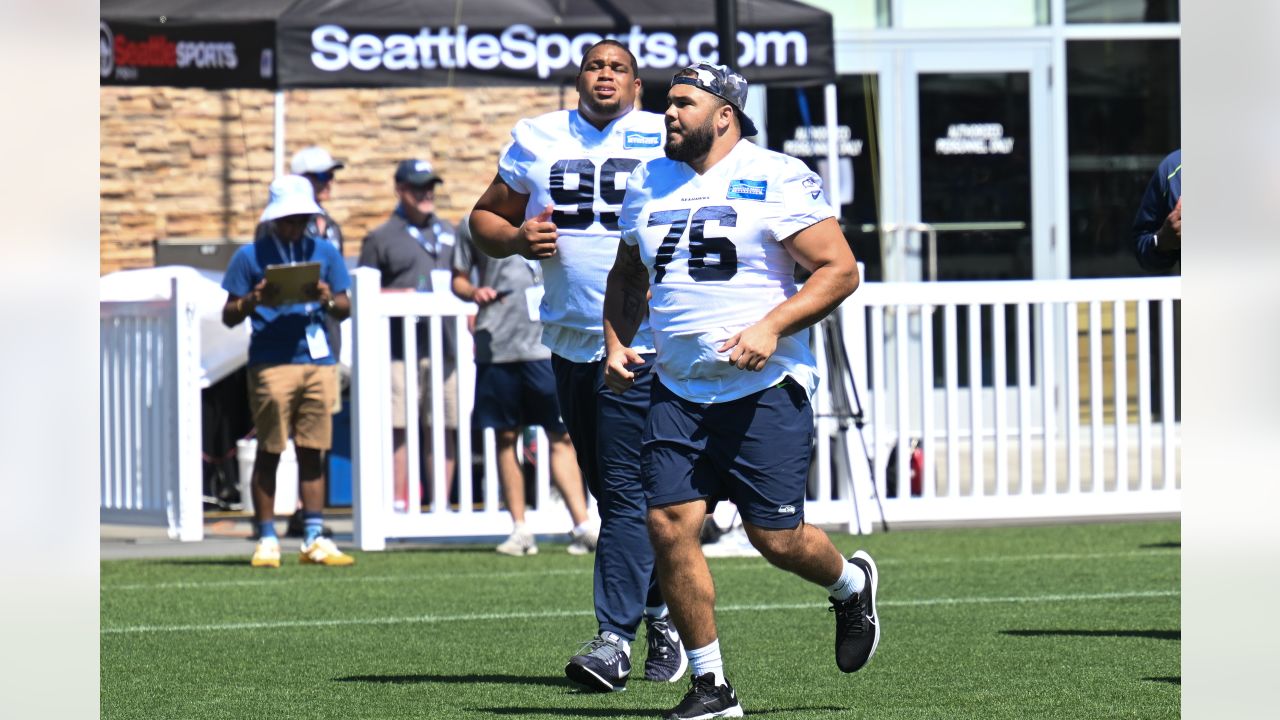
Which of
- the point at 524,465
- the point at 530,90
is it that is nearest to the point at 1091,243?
the point at 530,90

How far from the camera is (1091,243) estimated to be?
16812 millimetres

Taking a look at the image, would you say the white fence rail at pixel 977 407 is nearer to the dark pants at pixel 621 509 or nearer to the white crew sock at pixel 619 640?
the dark pants at pixel 621 509

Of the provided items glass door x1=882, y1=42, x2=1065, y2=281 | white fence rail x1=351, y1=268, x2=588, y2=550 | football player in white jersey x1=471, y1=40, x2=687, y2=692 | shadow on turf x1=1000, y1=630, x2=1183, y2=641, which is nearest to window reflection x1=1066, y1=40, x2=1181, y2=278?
glass door x1=882, y1=42, x2=1065, y2=281

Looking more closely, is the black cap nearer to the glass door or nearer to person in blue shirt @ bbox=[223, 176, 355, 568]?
person in blue shirt @ bbox=[223, 176, 355, 568]

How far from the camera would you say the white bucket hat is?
396 inches

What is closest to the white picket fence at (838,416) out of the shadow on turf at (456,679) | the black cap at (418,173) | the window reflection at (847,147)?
the black cap at (418,173)

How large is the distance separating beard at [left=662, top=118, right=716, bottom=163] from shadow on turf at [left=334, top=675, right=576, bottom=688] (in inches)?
70.0

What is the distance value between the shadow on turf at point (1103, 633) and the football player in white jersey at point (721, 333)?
6.91 ft

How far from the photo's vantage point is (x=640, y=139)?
20.7 feet

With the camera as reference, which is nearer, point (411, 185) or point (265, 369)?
point (265, 369)

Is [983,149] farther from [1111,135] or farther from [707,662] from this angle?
[707,662]
